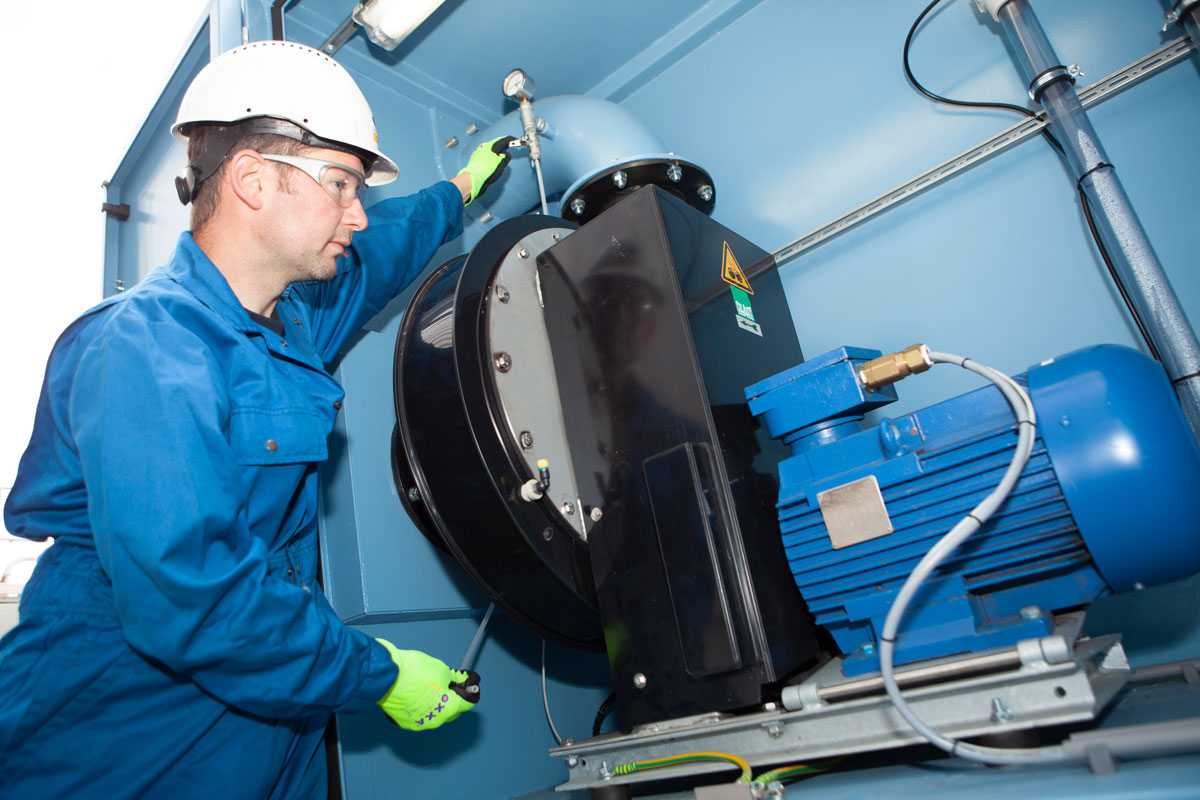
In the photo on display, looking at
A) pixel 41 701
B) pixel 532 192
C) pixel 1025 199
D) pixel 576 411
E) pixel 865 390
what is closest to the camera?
pixel 41 701

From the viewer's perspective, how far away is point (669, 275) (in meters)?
1.09

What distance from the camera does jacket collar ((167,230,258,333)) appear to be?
3.48 ft

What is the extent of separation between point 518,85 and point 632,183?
15.3 inches

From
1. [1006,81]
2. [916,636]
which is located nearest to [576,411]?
[916,636]

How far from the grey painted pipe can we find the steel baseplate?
1.48ft

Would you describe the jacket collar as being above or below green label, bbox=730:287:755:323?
above

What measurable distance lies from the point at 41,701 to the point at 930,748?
1087 millimetres

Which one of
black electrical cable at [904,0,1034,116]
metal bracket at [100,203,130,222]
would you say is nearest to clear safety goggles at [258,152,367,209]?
black electrical cable at [904,0,1034,116]

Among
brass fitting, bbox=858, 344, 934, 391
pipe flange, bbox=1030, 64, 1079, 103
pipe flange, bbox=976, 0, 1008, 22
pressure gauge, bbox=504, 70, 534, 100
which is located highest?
pressure gauge, bbox=504, 70, 534, 100

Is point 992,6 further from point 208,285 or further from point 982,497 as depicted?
point 208,285

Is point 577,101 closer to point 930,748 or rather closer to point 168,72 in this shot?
point 168,72

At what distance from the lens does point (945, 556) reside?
2.63ft

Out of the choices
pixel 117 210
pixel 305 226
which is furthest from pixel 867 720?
pixel 117 210

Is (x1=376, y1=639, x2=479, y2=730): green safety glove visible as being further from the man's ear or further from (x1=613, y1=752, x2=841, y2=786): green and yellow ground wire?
the man's ear
